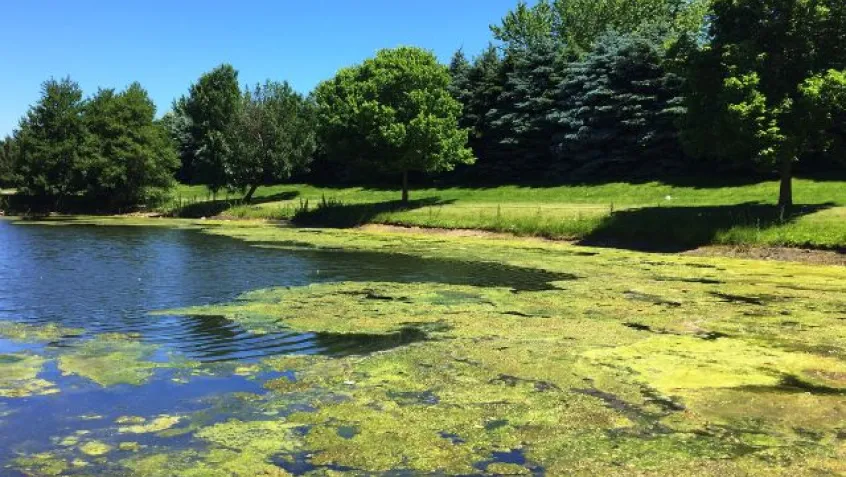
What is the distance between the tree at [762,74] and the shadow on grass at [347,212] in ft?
58.0

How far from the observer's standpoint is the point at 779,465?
6.25 metres

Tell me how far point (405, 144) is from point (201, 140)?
123 ft

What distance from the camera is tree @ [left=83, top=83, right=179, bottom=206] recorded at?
56.3 metres

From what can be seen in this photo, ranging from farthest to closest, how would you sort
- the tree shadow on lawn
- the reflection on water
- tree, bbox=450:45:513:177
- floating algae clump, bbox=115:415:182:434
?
the tree shadow on lawn → tree, bbox=450:45:513:177 → the reflection on water → floating algae clump, bbox=115:415:182:434

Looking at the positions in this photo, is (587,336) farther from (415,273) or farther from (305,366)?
(415,273)

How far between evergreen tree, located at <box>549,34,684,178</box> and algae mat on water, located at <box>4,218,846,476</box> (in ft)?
92.3

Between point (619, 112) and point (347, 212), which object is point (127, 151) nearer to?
point (347, 212)

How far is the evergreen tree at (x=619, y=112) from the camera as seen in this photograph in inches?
1684

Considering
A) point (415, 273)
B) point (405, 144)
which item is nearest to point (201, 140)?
point (405, 144)

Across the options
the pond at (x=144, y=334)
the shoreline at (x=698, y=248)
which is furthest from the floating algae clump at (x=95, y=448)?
the shoreline at (x=698, y=248)

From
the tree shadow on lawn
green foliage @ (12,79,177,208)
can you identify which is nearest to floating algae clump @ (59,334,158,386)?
the tree shadow on lawn

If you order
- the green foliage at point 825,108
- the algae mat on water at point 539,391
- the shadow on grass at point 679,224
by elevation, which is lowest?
the algae mat on water at point 539,391

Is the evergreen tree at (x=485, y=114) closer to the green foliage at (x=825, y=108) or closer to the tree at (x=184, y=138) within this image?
the green foliage at (x=825, y=108)

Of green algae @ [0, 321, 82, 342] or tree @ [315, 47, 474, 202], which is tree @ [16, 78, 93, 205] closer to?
tree @ [315, 47, 474, 202]
